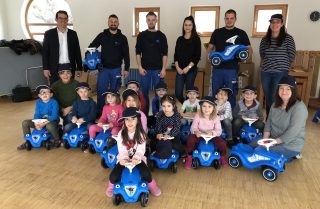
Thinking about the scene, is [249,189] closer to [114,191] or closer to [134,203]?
[134,203]

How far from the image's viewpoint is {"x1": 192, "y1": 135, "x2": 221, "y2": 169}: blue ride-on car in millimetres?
2822

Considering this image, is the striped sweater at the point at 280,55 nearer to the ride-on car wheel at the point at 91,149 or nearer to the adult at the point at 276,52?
the adult at the point at 276,52

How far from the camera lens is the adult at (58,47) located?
12.9ft

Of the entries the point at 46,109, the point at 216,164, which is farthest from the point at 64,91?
the point at 216,164

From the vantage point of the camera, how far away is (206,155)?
282 centimetres

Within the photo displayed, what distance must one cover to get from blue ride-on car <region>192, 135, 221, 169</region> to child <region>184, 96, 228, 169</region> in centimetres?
6

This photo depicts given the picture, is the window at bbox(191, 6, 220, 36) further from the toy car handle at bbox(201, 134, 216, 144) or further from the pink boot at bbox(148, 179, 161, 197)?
the pink boot at bbox(148, 179, 161, 197)

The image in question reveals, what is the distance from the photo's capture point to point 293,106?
2.78 metres

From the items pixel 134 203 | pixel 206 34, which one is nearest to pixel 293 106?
pixel 134 203

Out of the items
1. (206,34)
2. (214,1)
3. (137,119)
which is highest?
(214,1)

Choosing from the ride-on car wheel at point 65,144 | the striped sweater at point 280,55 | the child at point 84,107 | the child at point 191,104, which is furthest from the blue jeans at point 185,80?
the ride-on car wheel at point 65,144

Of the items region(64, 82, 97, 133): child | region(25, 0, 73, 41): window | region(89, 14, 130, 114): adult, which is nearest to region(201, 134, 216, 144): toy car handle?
region(64, 82, 97, 133): child

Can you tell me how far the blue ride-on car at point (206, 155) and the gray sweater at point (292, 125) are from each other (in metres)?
0.69

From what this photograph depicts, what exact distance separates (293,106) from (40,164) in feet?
8.99
